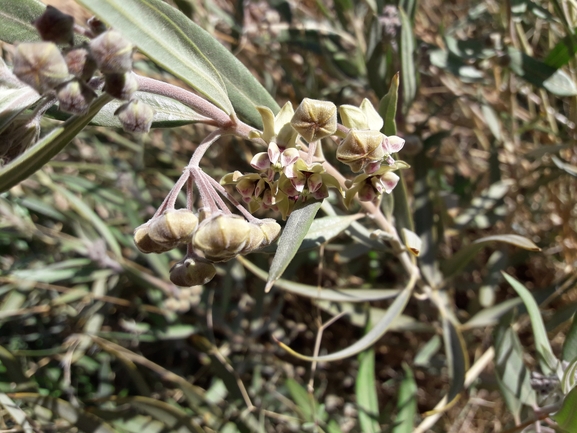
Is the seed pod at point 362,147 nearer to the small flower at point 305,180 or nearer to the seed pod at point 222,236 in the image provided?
the small flower at point 305,180

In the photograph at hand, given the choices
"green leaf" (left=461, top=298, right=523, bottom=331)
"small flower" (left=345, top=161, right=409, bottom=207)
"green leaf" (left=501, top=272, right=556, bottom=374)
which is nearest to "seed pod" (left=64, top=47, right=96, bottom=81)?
"small flower" (left=345, top=161, right=409, bottom=207)

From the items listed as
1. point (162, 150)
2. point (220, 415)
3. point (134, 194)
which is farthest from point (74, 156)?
point (220, 415)

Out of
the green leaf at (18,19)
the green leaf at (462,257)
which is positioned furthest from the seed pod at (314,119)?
the green leaf at (462,257)

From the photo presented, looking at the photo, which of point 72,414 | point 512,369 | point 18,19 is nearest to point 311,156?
point 18,19

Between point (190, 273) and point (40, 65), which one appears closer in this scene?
point (40, 65)

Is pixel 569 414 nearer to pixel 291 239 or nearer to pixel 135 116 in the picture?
pixel 291 239

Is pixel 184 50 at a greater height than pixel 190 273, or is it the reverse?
pixel 184 50
